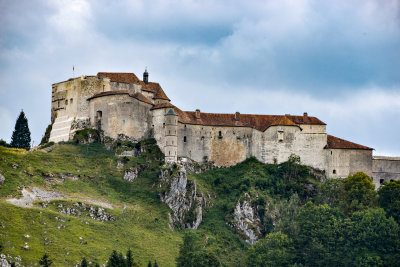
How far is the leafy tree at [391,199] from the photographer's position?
108131mm

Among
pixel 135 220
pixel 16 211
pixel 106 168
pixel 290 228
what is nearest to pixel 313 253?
pixel 290 228

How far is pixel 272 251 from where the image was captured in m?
98.9

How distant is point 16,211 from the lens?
90.8m

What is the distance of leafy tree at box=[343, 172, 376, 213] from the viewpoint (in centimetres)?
10875

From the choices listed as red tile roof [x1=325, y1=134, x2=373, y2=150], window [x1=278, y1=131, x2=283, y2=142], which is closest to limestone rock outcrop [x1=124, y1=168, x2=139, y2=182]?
window [x1=278, y1=131, x2=283, y2=142]

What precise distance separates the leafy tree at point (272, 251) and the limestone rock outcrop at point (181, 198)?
35.4ft

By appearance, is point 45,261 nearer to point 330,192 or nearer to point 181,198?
point 181,198

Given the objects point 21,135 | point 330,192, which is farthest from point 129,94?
point 330,192

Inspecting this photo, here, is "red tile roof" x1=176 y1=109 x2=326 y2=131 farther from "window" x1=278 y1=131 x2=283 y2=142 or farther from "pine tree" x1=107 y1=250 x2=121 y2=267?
"pine tree" x1=107 y1=250 x2=121 y2=267

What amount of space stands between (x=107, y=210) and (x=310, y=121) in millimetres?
42476

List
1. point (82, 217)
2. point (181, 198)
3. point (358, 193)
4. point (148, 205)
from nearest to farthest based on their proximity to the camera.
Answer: point (82, 217), point (148, 205), point (181, 198), point (358, 193)

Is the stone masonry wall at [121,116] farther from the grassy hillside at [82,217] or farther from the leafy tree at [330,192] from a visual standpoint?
the leafy tree at [330,192]

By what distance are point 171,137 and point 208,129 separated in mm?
9717

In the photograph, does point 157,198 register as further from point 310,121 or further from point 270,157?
point 310,121
